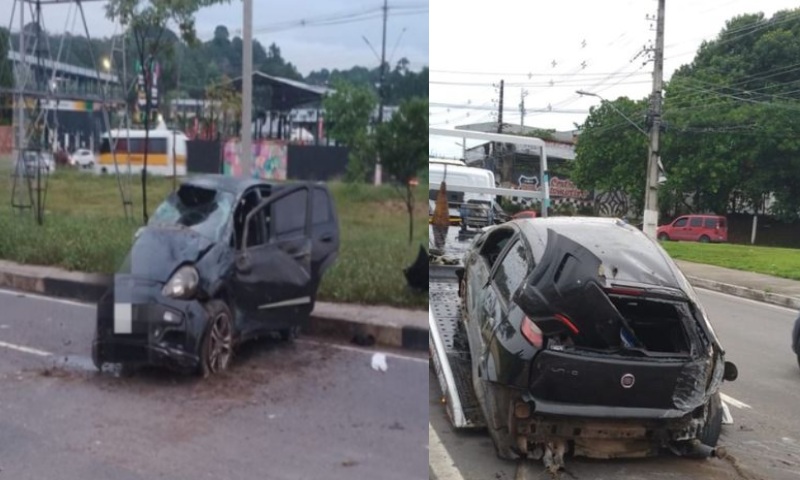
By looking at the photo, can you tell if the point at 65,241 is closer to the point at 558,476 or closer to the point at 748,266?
the point at 558,476

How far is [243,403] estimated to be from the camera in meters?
1.20

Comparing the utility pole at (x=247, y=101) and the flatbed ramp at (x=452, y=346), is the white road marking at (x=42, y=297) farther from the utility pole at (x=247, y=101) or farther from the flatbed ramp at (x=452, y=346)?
the flatbed ramp at (x=452, y=346)

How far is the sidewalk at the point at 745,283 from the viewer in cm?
143

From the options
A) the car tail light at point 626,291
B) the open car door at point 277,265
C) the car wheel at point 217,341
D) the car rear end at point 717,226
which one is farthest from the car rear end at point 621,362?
the car wheel at point 217,341

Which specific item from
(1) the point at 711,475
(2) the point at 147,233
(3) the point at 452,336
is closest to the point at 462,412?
(3) the point at 452,336

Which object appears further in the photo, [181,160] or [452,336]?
[452,336]

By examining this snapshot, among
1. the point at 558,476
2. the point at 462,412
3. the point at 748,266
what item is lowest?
the point at 558,476

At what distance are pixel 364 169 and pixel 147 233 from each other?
32 cm

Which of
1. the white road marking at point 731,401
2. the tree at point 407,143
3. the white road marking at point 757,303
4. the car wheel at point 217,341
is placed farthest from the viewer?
the white road marking at point 731,401

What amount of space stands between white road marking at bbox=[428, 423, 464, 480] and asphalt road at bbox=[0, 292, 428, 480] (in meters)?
0.24

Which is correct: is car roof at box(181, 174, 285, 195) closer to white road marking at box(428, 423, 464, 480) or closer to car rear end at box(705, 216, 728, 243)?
white road marking at box(428, 423, 464, 480)

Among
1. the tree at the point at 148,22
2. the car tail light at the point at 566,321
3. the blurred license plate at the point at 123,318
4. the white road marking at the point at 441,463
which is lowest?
the white road marking at the point at 441,463

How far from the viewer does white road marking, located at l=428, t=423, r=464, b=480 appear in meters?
1.46

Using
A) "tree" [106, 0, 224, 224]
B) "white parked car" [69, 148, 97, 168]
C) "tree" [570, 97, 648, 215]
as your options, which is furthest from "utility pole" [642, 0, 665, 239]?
"white parked car" [69, 148, 97, 168]
